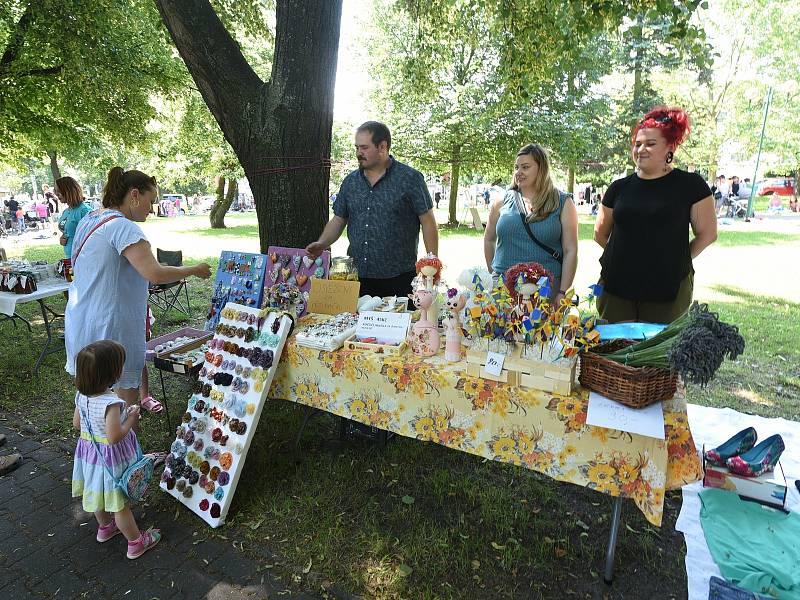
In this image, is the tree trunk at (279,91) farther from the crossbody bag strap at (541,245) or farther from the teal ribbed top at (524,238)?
the crossbody bag strap at (541,245)

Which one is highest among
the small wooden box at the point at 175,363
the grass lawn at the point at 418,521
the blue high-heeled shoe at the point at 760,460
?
the small wooden box at the point at 175,363

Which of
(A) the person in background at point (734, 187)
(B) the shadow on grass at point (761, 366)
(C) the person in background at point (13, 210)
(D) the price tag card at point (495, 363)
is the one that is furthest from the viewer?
(A) the person in background at point (734, 187)

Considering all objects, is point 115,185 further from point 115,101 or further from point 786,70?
point 786,70

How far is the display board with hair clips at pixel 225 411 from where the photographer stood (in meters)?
2.38

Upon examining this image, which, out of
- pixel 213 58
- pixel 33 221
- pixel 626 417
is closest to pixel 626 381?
pixel 626 417

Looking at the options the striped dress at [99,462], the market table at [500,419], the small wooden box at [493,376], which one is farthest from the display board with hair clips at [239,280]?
the small wooden box at [493,376]

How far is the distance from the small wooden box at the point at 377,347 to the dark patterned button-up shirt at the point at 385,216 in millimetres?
878

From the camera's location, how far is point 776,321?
18.8 feet

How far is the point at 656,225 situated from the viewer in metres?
2.57

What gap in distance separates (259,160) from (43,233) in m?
18.3

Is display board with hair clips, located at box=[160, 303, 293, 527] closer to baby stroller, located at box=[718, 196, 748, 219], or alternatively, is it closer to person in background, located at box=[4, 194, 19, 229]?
baby stroller, located at box=[718, 196, 748, 219]

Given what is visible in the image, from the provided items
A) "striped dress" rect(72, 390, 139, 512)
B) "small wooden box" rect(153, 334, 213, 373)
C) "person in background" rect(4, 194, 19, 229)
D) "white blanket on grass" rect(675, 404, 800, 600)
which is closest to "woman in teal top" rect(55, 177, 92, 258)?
"small wooden box" rect(153, 334, 213, 373)

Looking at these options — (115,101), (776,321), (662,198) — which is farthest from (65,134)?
(776,321)

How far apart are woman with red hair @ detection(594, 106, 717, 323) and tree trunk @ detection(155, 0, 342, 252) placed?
6.26 feet
